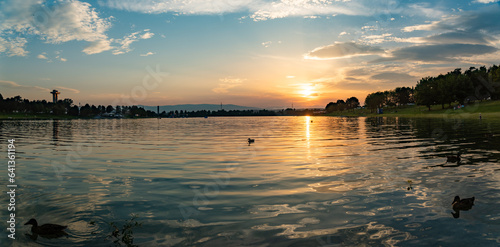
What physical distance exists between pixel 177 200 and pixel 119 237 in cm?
421

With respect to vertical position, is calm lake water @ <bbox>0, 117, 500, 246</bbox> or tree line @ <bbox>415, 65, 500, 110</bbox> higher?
tree line @ <bbox>415, 65, 500, 110</bbox>

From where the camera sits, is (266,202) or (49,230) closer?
(49,230)

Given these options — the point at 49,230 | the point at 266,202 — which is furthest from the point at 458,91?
the point at 49,230

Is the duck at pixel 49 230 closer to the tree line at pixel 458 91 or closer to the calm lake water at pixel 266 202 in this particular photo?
the calm lake water at pixel 266 202

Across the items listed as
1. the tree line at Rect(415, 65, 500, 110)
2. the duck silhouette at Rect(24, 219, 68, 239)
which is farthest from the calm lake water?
Answer: the tree line at Rect(415, 65, 500, 110)

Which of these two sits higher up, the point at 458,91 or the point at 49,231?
the point at 458,91

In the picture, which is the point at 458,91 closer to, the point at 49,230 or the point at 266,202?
the point at 266,202

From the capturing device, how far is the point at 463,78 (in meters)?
173

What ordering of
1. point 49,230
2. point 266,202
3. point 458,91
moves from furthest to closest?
point 458,91, point 266,202, point 49,230

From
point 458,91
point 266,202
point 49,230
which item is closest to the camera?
point 49,230

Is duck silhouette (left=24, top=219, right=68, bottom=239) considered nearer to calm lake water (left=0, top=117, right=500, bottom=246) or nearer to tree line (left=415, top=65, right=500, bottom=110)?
calm lake water (left=0, top=117, right=500, bottom=246)

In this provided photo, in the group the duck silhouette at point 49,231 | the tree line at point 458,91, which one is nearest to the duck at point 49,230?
the duck silhouette at point 49,231

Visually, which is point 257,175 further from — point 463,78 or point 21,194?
point 463,78

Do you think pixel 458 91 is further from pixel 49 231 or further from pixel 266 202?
pixel 49 231
